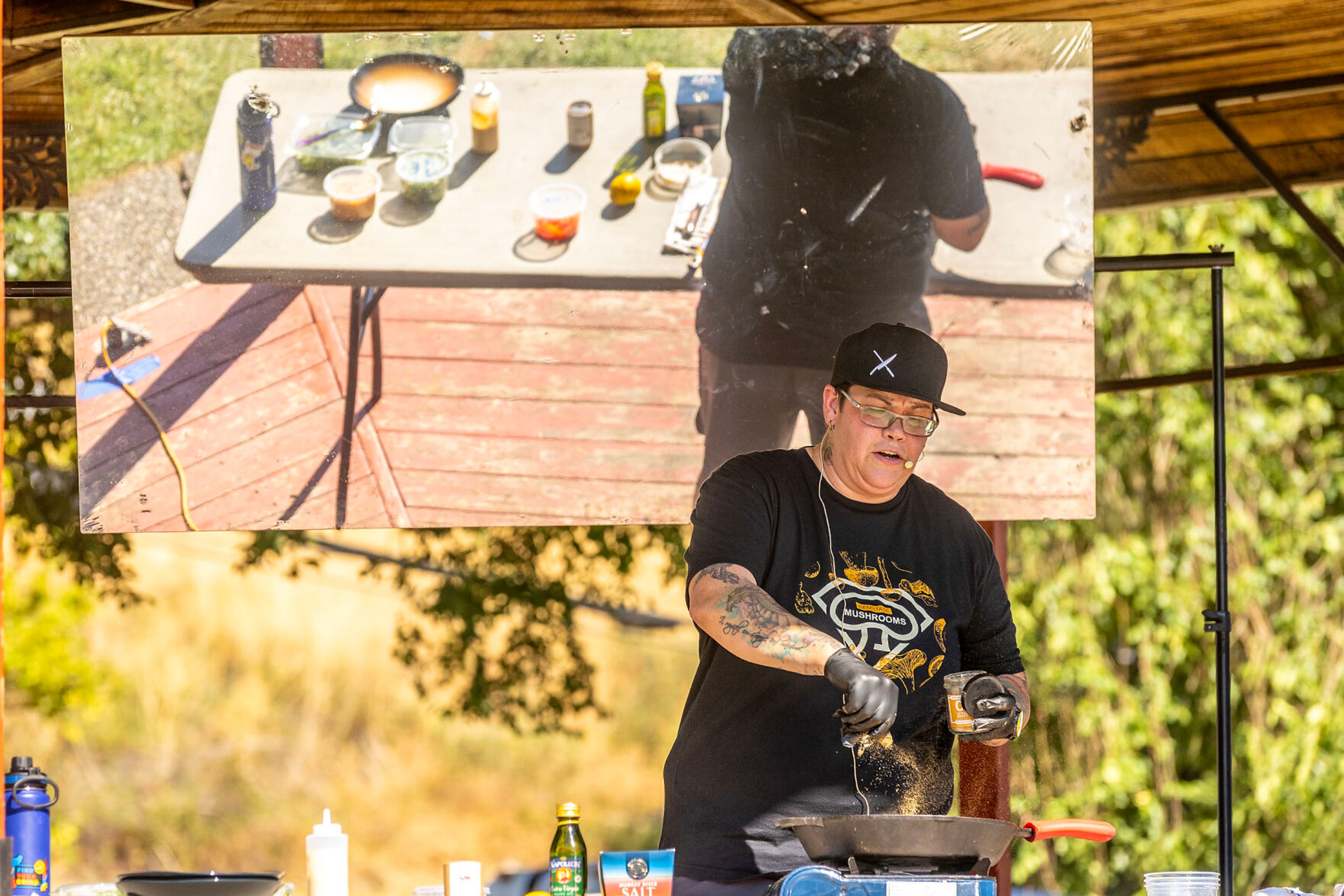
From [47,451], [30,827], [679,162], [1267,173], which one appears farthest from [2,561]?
[47,451]

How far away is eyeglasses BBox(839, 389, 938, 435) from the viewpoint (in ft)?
10.9

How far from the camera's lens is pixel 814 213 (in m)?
3.72

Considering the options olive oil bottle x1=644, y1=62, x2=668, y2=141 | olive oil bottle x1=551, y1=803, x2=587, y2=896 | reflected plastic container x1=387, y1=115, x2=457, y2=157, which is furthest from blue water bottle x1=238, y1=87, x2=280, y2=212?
olive oil bottle x1=551, y1=803, x2=587, y2=896

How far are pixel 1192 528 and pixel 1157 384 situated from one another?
432cm

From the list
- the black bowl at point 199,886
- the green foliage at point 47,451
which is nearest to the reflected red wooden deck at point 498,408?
the black bowl at point 199,886

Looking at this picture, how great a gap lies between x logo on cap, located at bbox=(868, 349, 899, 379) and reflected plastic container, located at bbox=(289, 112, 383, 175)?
4.22 ft

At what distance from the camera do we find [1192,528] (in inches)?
354

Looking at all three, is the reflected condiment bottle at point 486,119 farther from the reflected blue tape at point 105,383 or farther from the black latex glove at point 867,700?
the black latex glove at point 867,700

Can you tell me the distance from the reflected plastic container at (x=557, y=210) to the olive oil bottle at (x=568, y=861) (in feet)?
4.81

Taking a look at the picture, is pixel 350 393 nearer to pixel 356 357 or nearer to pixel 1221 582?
pixel 356 357

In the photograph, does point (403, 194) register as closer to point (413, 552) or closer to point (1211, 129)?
point (1211, 129)

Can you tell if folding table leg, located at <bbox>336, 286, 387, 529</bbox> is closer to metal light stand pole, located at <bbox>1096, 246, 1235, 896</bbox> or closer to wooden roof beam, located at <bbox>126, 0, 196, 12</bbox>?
wooden roof beam, located at <bbox>126, 0, 196, 12</bbox>

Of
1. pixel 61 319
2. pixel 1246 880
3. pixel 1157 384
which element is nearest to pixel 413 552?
pixel 61 319

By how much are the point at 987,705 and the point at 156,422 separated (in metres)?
1.96
